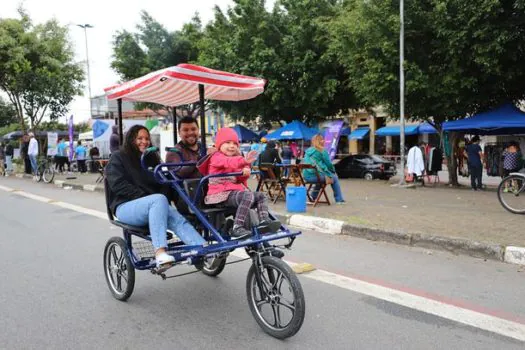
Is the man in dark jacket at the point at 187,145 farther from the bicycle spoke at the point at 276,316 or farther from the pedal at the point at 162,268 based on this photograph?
the bicycle spoke at the point at 276,316

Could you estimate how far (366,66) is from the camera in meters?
14.7

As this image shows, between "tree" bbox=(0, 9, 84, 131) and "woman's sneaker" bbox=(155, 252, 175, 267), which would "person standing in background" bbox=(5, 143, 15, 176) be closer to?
"tree" bbox=(0, 9, 84, 131)

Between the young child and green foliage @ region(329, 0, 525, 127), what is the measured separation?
9833 mm

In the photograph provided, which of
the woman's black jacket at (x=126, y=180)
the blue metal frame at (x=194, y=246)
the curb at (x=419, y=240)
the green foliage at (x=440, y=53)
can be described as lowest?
the curb at (x=419, y=240)

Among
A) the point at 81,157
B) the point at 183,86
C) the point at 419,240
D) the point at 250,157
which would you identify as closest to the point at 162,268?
the point at 250,157

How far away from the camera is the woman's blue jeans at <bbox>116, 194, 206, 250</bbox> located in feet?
12.6

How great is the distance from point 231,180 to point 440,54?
450 inches

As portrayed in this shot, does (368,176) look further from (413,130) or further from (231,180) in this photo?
(231,180)

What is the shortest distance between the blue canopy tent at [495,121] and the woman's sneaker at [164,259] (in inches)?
471

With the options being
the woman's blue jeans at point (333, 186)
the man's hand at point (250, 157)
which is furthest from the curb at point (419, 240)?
the man's hand at point (250, 157)

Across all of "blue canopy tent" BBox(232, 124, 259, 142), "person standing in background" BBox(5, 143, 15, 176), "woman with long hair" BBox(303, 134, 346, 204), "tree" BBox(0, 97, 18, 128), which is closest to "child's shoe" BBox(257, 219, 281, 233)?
"woman with long hair" BBox(303, 134, 346, 204)

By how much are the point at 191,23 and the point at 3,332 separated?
25.6 meters

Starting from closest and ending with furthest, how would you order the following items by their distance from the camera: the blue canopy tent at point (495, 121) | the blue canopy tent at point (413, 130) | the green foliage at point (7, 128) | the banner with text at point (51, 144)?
1. the blue canopy tent at point (495, 121)
2. the banner with text at point (51, 144)
3. the blue canopy tent at point (413, 130)
4. the green foliage at point (7, 128)

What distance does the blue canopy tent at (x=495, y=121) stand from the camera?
12.9 metres
